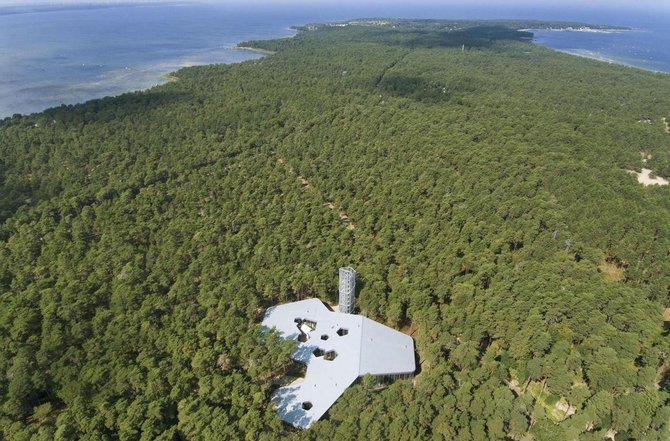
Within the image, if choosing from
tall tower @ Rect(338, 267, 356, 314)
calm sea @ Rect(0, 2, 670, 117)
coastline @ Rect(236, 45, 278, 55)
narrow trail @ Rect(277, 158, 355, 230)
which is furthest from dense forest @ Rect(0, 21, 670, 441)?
coastline @ Rect(236, 45, 278, 55)

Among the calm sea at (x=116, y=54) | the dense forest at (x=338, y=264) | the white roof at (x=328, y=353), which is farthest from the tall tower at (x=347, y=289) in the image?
the calm sea at (x=116, y=54)

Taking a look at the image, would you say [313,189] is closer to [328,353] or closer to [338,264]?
[338,264]

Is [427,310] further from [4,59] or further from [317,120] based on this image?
[4,59]

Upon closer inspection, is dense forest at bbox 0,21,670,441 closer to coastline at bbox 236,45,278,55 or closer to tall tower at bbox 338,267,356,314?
tall tower at bbox 338,267,356,314

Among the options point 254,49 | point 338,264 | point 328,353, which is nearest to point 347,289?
point 338,264

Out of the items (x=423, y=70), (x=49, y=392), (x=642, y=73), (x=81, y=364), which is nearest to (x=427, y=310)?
(x=81, y=364)

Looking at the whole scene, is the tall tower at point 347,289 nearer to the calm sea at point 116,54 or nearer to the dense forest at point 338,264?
the dense forest at point 338,264
